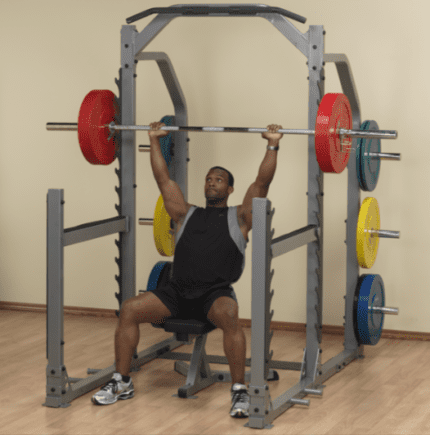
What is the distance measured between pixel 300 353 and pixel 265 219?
142cm

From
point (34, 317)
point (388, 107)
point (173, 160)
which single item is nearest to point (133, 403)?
point (173, 160)

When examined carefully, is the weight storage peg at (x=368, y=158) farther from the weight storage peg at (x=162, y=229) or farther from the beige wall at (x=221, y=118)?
the weight storage peg at (x=162, y=229)

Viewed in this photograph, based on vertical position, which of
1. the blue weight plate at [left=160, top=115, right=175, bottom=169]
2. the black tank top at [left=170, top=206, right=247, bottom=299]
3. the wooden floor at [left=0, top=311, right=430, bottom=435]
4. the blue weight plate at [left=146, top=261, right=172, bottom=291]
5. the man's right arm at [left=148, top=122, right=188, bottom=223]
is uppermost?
the blue weight plate at [left=160, top=115, right=175, bottom=169]

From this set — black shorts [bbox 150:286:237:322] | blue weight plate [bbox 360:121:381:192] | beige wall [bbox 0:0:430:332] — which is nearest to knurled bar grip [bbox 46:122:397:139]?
blue weight plate [bbox 360:121:381:192]

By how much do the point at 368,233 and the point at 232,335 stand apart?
37.4 inches

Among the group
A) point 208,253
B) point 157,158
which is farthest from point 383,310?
point 157,158

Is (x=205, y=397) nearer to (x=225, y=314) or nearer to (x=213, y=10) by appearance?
(x=225, y=314)

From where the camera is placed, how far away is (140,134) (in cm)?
485

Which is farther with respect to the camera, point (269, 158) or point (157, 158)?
point (157, 158)

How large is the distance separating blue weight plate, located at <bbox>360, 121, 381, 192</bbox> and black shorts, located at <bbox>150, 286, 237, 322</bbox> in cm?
92

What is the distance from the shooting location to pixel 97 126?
3572 mm

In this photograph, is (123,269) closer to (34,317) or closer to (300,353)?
(300,353)

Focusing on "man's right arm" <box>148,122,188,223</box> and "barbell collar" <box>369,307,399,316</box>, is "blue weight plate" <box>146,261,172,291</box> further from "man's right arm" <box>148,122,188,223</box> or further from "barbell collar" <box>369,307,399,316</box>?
"barbell collar" <box>369,307,399,316</box>

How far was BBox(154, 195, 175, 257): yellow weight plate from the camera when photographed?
399 centimetres
